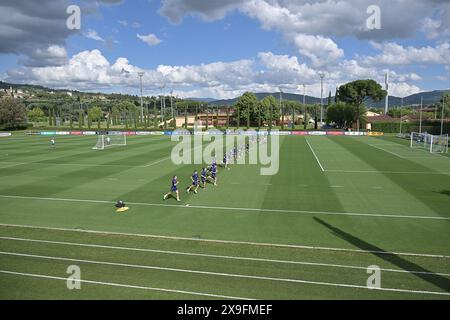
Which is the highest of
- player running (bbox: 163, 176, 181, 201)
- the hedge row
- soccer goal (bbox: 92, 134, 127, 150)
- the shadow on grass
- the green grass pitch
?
the hedge row

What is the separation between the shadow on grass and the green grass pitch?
7 centimetres

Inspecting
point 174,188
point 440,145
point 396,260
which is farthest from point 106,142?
point 396,260

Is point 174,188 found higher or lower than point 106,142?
lower

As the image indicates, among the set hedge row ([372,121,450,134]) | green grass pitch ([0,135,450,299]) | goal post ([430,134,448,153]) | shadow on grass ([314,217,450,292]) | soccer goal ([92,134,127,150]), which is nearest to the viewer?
green grass pitch ([0,135,450,299])

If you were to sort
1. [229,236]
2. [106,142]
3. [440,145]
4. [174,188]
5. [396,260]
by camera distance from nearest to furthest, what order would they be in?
[396,260], [229,236], [174,188], [440,145], [106,142]

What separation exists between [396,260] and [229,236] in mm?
6156

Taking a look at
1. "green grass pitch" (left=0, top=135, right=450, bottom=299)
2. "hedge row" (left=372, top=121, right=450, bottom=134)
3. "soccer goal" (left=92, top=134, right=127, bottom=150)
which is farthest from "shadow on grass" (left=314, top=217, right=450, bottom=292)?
"hedge row" (left=372, top=121, right=450, bottom=134)

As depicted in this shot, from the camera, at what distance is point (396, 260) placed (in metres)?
12.7

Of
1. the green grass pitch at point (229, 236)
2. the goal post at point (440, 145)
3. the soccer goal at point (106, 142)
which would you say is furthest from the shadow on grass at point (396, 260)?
the soccer goal at point (106, 142)

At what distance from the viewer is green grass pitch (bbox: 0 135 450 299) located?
422 inches

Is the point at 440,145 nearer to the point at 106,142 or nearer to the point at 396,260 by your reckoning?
the point at 396,260

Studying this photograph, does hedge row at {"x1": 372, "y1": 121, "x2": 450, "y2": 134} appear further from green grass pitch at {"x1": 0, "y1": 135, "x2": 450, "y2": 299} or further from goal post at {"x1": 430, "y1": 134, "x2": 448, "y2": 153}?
green grass pitch at {"x1": 0, "y1": 135, "x2": 450, "y2": 299}

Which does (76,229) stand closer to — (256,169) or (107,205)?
(107,205)
